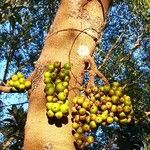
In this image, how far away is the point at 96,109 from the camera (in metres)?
1.93

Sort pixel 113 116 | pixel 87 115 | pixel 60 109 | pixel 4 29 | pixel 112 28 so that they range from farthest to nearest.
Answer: pixel 112 28 < pixel 4 29 < pixel 113 116 < pixel 87 115 < pixel 60 109

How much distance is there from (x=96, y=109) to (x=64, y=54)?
0.29 m

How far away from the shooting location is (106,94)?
81.4 inches

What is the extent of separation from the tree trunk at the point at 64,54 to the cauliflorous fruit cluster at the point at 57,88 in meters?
0.04

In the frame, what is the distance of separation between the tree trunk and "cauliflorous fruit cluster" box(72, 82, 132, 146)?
45mm

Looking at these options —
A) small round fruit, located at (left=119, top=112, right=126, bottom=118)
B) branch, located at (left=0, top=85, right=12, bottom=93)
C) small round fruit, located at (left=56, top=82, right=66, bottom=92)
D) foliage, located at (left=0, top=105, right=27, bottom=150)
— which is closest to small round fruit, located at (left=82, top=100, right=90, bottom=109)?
small round fruit, located at (left=56, top=82, right=66, bottom=92)

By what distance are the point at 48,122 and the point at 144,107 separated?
38.4 ft

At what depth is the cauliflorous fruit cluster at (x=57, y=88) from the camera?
1.76 metres

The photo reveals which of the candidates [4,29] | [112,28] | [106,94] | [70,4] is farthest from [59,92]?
[112,28]

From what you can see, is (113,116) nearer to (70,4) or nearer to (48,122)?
(48,122)

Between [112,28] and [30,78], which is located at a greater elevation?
Result: [112,28]

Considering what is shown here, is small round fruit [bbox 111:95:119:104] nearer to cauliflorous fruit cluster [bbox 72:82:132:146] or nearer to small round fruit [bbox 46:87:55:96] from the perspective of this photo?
cauliflorous fruit cluster [bbox 72:82:132:146]

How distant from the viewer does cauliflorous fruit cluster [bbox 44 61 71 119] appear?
5.79 ft

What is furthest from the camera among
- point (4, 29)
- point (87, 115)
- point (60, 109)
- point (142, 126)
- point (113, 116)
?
point (4, 29)
